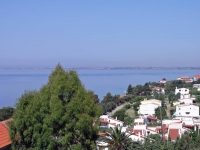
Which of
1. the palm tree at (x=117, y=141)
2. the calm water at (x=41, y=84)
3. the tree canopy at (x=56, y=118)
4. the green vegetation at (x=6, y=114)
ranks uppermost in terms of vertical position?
the tree canopy at (x=56, y=118)

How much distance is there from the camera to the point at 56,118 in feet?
32.9

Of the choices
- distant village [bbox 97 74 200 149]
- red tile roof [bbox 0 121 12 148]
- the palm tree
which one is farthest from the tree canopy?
distant village [bbox 97 74 200 149]

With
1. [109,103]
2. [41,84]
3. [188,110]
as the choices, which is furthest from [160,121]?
[41,84]

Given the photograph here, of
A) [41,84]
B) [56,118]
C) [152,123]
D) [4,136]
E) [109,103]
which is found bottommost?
[152,123]

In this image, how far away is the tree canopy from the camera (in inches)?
399

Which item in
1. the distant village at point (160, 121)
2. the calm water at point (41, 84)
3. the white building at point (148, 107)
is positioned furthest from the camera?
the calm water at point (41, 84)

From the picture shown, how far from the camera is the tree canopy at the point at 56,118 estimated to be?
1012 centimetres

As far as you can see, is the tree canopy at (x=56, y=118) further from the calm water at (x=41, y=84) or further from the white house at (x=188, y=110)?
the white house at (x=188, y=110)

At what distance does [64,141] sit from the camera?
32.9 feet

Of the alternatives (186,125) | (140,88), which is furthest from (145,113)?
(140,88)

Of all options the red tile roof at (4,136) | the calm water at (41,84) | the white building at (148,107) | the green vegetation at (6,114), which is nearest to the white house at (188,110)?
the white building at (148,107)

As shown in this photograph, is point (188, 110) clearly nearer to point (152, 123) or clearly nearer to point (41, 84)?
point (152, 123)

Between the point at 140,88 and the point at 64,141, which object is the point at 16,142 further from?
the point at 140,88

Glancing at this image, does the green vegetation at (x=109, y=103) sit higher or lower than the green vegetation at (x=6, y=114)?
lower
